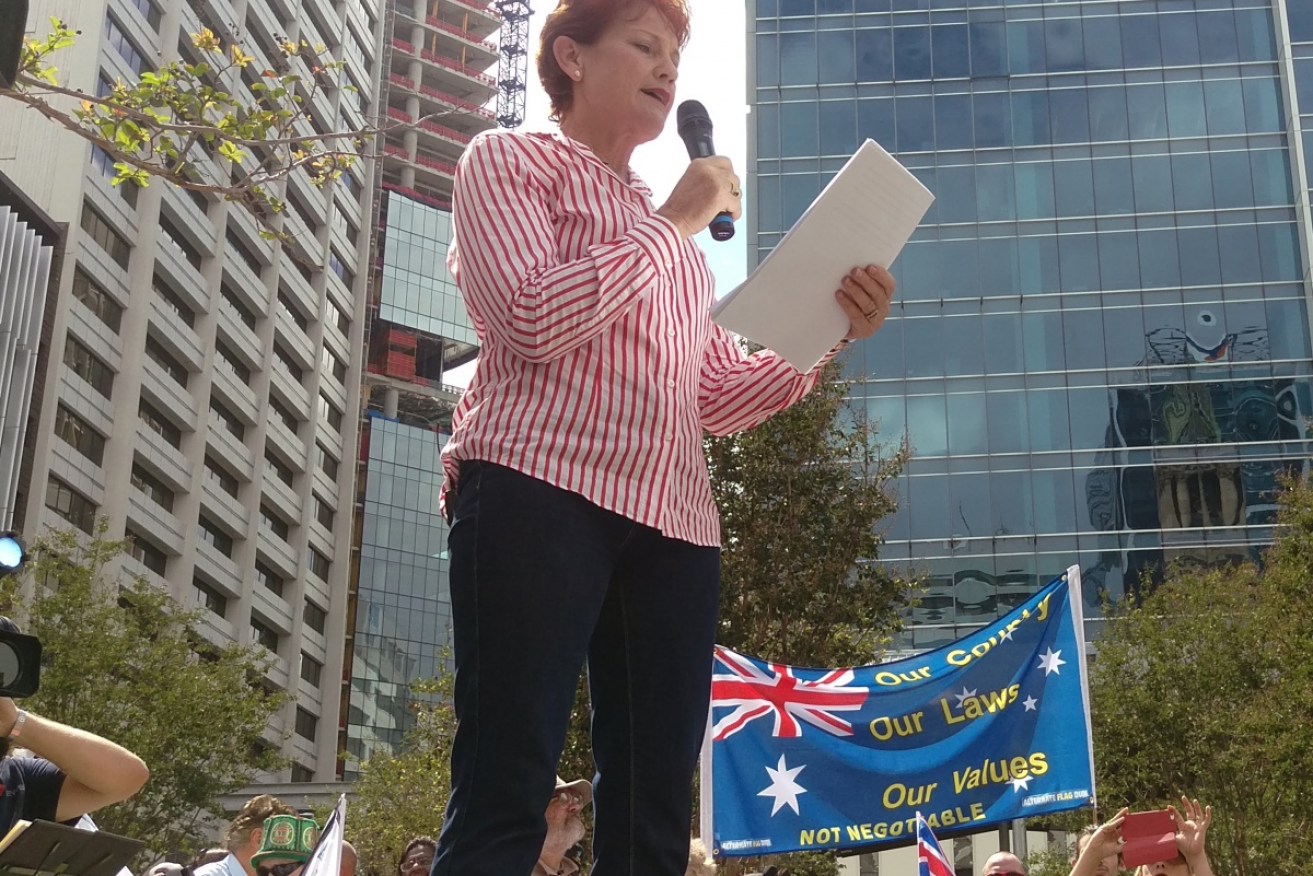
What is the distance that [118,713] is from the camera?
3341 centimetres

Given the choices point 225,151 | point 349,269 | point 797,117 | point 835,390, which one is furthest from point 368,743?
point 225,151

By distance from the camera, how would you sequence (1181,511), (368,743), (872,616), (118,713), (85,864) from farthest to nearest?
(368,743)
(1181,511)
(118,713)
(872,616)
(85,864)

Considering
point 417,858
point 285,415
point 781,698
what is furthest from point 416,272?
point 417,858

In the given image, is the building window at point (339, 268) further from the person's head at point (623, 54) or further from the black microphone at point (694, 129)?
the person's head at point (623, 54)

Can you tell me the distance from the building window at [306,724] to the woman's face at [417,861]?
228 feet

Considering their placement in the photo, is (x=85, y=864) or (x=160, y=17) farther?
(x=160, y=17)

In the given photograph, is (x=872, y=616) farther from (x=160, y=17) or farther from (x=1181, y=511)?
(x=160, y=17)

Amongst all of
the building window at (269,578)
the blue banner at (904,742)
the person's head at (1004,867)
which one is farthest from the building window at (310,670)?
the person's head at (1004,867)

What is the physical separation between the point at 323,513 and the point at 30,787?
76.4m

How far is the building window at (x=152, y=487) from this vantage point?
198 feet

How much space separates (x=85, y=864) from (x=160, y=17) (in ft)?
219

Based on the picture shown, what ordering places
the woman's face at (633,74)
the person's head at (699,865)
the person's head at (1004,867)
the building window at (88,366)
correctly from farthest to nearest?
the building window at (88,366) → the person's head at (1004,867) → the person's head at (699,865) → the woman's face at (633,74)

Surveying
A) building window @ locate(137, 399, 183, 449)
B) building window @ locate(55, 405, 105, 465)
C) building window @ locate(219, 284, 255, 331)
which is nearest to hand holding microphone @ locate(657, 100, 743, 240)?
building window @ locate(55, 405, 105, 465)

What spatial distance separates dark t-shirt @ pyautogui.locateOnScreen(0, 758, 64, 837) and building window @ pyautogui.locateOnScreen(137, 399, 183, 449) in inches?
2316
